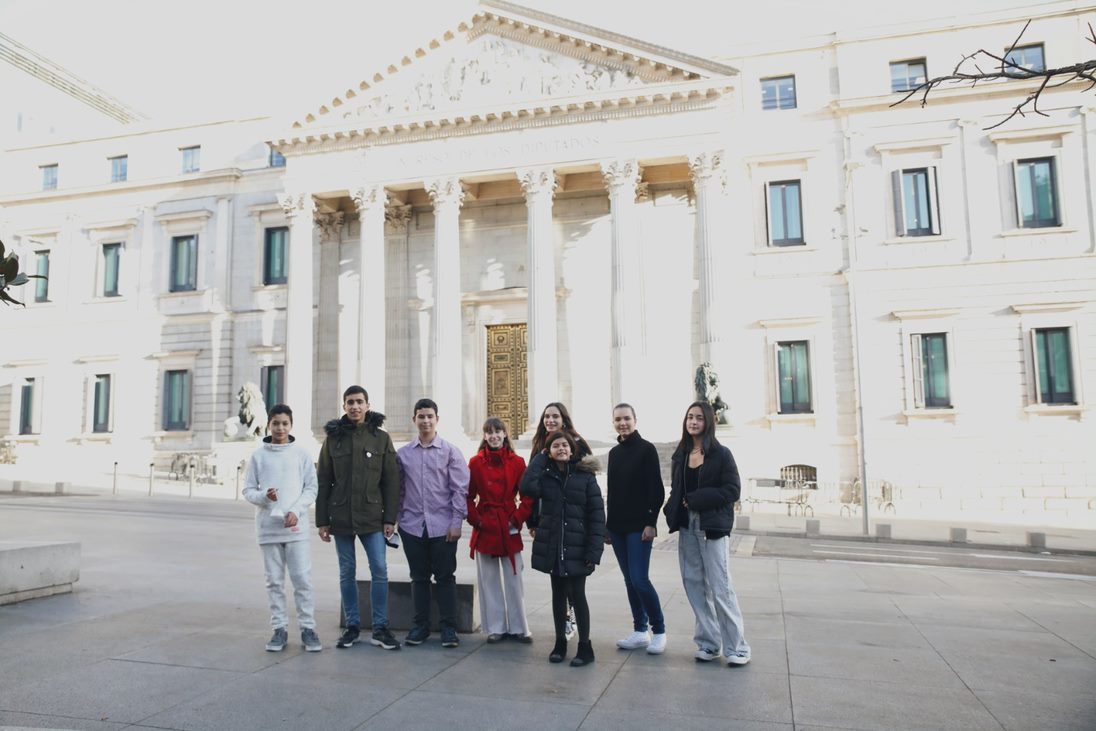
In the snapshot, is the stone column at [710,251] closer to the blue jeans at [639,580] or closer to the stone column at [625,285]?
the stone column at [625,285]

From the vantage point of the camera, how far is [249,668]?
634 centimetres

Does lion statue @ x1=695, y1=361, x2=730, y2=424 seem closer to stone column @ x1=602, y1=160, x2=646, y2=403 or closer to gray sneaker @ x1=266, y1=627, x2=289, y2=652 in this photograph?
stone column @ x1=602, y1=160, x2=646, y2=403

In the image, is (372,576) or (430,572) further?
(430,572)

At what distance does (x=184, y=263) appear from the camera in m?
37.5

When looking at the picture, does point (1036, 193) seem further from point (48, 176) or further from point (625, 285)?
point (48, 176)

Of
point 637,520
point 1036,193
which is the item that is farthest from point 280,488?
point 1036,193

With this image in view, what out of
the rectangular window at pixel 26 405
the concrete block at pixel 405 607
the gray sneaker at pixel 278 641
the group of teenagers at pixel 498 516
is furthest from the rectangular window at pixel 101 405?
the gray sneaker at pixel 278 641

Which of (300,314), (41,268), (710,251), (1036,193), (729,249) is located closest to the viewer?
(710,251)

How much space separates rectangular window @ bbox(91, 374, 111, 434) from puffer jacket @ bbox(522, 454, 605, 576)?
1419 inches

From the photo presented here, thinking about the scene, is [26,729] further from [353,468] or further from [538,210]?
[538,210]

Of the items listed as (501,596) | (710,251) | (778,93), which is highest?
(778,93)

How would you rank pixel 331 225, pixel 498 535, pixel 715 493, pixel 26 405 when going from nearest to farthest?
pixel 715 493
pixel 498 535
pixel 331 225
pixel 26 405

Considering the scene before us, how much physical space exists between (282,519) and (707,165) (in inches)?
936

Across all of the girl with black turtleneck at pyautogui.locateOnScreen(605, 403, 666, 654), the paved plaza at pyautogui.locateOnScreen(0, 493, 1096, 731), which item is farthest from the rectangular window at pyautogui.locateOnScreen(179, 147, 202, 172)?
the girl with black turtleneck at pyautogui.locateOnScreen(605, 403, 666, 654)
